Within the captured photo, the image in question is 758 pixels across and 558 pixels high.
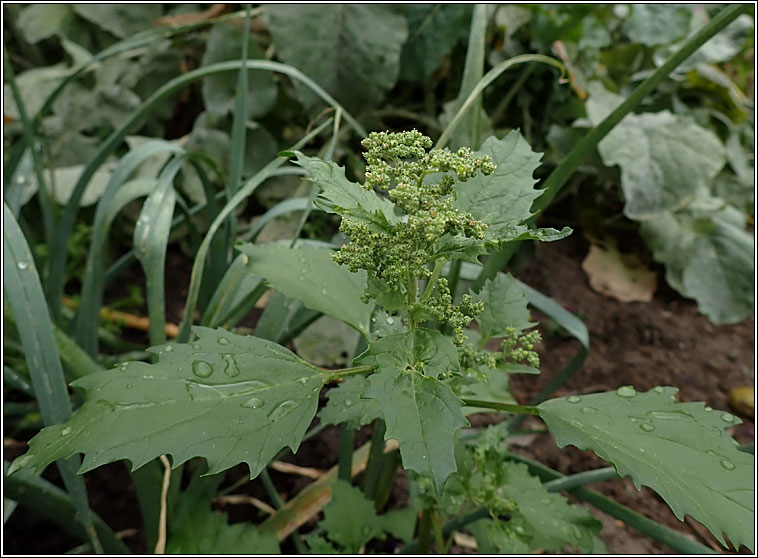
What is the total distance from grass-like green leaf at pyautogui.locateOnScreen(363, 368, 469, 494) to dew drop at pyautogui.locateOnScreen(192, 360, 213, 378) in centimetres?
15

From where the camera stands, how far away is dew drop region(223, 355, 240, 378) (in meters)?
0.55

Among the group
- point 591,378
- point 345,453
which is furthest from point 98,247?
point 591,378

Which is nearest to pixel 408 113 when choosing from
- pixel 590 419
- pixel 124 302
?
pixel 124 302

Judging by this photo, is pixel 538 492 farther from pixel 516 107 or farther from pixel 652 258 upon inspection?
pixel 516 107

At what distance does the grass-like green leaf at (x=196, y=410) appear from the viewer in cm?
49

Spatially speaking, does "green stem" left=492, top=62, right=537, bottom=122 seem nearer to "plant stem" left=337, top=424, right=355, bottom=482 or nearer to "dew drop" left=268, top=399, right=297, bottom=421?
"plant stem" left=337, top=424, right=355, bottom=482

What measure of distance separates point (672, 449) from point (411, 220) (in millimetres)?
320

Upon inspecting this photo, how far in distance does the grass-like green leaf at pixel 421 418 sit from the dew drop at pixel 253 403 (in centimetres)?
11

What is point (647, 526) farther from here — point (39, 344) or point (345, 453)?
point (39, 344)

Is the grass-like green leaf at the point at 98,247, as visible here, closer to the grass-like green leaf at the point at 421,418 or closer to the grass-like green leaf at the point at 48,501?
the grass-like green leaf at the point at 48,501

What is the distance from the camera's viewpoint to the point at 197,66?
2045mm

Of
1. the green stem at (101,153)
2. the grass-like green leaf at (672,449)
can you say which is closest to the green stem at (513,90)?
the green stem at (101,153)

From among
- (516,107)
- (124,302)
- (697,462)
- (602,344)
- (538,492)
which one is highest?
(697,462)

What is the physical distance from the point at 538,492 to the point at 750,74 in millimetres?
1954
